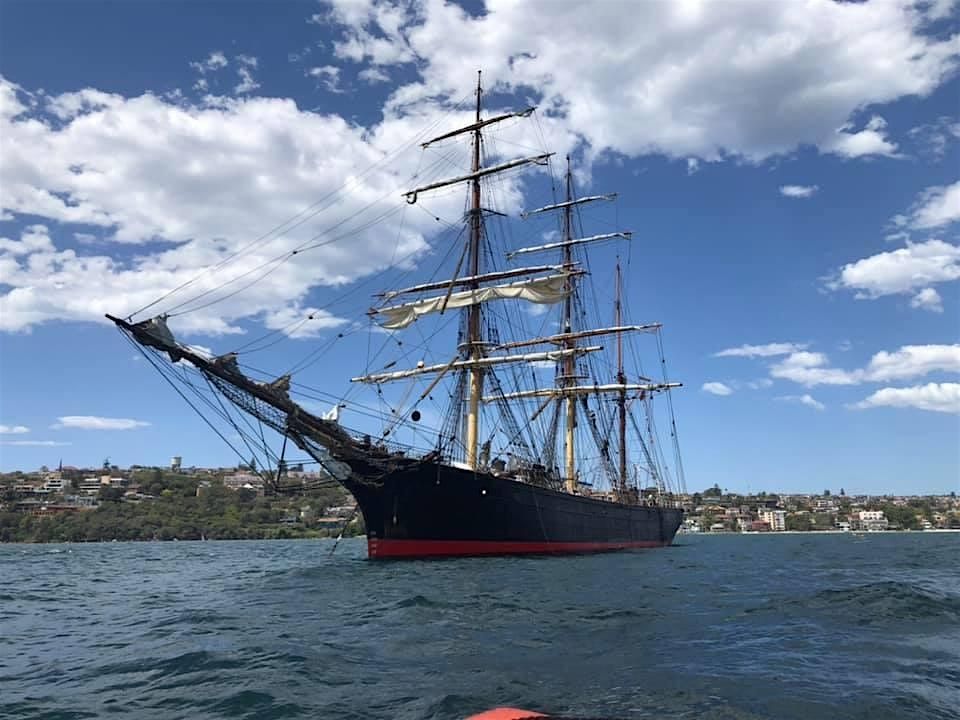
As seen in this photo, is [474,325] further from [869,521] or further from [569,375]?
[869,521]

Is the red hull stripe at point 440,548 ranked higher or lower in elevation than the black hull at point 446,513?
lower

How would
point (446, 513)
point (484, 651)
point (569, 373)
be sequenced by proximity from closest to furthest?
point (484, 651) < point (446, 513) < point (569, 373)

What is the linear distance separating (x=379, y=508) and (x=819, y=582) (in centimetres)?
1744

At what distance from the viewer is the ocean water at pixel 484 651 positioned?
8.05 metres

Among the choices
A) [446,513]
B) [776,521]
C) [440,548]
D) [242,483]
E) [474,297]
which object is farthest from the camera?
[776,521]

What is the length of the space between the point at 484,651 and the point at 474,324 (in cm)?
3086

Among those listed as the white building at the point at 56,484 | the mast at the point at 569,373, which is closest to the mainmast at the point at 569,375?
the mast at the point at 569,373

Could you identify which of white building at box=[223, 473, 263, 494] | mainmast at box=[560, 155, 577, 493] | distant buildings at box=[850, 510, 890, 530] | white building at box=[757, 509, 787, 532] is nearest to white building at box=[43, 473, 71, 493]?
white building at box=[223, 473, 263, 494]

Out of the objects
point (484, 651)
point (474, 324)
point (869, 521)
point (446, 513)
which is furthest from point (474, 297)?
point (869, 521)

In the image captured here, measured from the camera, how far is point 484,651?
1091 centimetres

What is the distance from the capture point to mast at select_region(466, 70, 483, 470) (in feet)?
124

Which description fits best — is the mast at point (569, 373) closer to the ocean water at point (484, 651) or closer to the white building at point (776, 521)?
the ocean water at point (484, 651)

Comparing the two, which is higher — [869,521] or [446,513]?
[869,521]

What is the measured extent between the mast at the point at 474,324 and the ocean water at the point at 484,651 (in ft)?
55.9
